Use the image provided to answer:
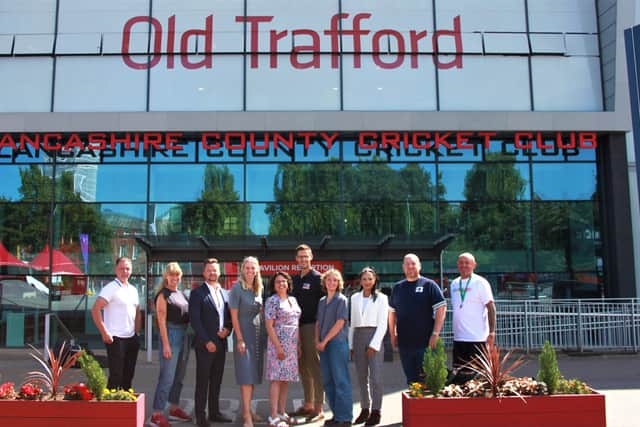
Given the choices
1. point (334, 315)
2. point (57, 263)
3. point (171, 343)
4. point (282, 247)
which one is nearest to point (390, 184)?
point (282, 247)

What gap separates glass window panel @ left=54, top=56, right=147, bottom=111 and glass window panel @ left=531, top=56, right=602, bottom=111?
1021 centimetres

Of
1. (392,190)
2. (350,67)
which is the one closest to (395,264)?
(392,190)

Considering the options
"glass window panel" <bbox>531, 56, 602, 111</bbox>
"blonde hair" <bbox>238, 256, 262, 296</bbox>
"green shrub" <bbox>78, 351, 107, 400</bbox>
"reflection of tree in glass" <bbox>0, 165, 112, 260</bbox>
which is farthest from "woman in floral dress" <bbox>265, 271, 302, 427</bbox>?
"glass window panel" <bbox>531, 56, 602, 111</bbox>

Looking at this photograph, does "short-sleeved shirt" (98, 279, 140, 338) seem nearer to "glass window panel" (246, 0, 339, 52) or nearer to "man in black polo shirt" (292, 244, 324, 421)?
"man in black polo shirt" (292, 244, 324, 421)

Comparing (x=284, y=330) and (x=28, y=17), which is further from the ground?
(x=28, y=17)

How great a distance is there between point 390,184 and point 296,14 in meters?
5.09

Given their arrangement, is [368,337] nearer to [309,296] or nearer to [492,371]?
[309,296]

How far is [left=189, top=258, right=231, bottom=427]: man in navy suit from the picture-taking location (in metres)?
7.02

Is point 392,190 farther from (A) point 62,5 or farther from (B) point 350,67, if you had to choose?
(A) point 62,5

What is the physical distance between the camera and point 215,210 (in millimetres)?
16422

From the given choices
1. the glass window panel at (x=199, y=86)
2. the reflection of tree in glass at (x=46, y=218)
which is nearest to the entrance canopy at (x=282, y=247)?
the reflection of tree in glass at (x=46, y=218)

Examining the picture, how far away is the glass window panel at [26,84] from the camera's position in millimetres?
16344

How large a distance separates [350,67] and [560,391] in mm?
11647

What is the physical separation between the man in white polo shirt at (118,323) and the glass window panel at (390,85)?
1020cm
